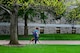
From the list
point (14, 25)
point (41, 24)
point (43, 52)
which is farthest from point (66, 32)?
point (43, 52)

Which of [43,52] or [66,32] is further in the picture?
[66,32]

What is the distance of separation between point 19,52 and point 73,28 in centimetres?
2737

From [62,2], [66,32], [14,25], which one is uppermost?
[62,2]

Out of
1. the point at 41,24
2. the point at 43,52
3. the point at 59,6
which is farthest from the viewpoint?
the point at 41,24

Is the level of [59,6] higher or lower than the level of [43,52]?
higher

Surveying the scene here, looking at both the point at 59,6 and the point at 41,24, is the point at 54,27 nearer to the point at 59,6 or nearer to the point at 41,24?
the point at 41,24

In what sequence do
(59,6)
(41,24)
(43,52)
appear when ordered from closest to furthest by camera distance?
(43,52)
(59,6)
(41,24)

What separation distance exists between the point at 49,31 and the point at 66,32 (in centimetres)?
271

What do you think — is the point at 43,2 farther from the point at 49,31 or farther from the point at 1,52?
the point at 49,31

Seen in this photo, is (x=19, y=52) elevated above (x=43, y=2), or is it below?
below

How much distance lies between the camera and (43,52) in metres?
23.7

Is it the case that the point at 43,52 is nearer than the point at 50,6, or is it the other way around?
the point at 43,52

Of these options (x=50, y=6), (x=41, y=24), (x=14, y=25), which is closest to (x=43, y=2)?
(x=50, y=6)

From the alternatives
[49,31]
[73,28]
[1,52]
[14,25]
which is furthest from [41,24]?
[1,52]
